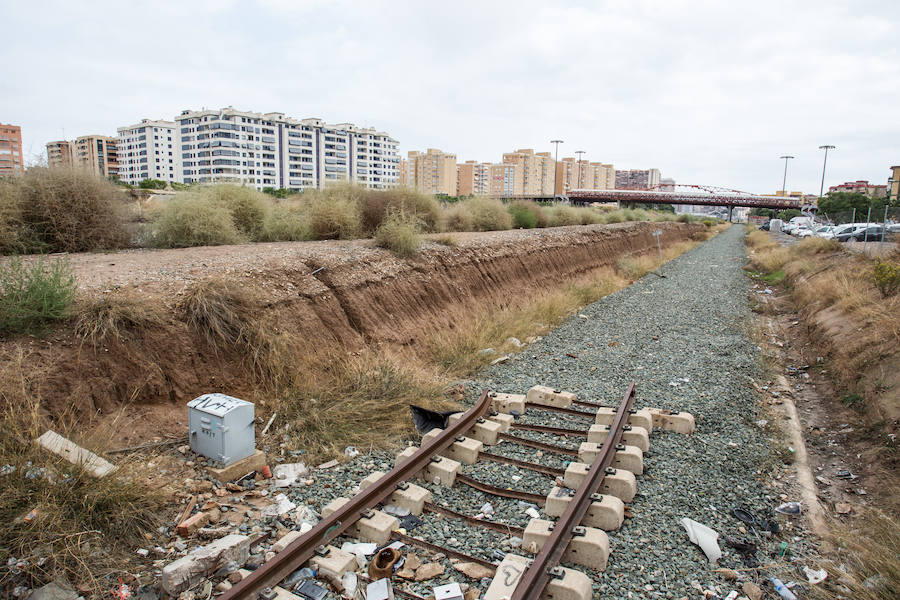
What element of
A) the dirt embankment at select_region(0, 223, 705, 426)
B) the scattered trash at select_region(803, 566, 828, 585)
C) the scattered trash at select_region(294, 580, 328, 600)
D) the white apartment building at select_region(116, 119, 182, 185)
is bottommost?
the scattered trash at select_region(803, 566, 828, 585)

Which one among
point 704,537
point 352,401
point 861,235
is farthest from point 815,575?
point 861,235

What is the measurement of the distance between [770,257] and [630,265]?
9862 mm

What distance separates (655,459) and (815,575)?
182 cm

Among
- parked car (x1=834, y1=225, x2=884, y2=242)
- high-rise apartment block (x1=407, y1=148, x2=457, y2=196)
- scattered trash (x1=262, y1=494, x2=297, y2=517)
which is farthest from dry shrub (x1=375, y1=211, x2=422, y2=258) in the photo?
high-rise apartment block (x1=407, y1=148, x2=457, y2=196)

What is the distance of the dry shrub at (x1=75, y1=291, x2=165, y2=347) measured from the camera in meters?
5.84

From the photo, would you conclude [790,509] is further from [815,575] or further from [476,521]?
[476,521]

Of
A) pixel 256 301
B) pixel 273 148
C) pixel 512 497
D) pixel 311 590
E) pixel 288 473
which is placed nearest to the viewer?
pixel 311 590

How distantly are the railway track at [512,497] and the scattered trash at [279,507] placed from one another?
0.44m

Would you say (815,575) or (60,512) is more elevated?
(60,512)

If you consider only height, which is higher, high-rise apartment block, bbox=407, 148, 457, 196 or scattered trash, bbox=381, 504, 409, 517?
high-rise apartment block, bbox=407, 148, 457, 196

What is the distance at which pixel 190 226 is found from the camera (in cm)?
1347

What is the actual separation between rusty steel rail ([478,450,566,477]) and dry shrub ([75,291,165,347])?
416 cm

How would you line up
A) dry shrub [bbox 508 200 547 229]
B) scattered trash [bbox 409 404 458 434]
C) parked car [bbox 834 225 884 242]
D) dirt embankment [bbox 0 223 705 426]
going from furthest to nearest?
parked car [bbox 834 225 884 242], dry shrub [bbox 508 200 547 229], scattered trash [bbox 409 404 458 434], dirt embankment [bbox 0 223 705 426]

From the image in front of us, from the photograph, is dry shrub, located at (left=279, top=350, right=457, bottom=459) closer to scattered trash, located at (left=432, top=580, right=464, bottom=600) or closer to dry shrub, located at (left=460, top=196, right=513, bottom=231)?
scattered trash, located at (left=432, top=580, right=464, bottom=600)
